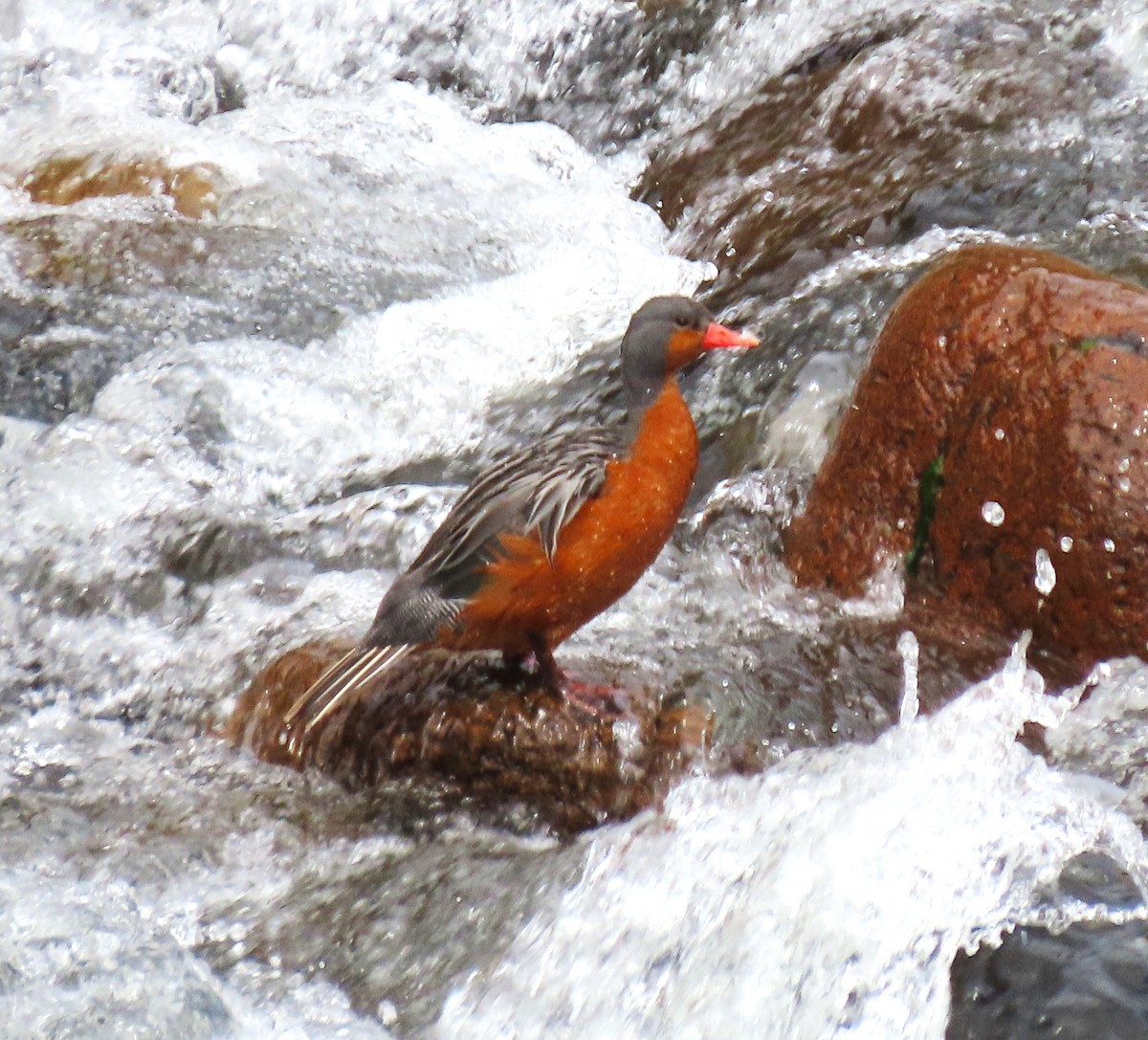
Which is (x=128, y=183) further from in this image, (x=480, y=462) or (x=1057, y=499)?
(x=1057, y=499)

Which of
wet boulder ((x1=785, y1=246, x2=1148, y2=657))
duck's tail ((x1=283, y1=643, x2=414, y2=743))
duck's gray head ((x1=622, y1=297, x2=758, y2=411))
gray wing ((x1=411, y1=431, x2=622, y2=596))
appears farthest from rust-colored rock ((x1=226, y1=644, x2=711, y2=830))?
wet boulder ((x1=785, y1=246, x2=1148, y2=657))

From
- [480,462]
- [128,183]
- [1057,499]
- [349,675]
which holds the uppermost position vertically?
[1057,499]

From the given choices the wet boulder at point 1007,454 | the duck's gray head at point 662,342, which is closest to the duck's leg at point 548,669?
the duck's gray head at point 662,342

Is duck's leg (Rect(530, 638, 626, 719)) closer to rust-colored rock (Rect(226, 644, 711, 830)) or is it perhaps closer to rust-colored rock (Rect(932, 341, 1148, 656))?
rust-colored rock (Rect(226, 644, 711, 830))

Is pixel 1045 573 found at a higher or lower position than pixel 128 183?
higher

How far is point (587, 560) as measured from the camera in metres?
4.26

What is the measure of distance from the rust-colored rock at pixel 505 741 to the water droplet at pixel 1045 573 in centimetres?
111

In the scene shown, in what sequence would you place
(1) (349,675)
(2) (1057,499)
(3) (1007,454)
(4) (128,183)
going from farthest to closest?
(4) (128,183)
(3) (1007,454)
(2) (1057,499)
(1) (349,675)

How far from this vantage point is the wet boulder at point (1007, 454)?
4.53 meters

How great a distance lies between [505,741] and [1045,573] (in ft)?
5.37

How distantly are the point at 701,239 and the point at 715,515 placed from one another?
8.81ft

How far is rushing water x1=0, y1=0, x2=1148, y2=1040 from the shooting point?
151 inches

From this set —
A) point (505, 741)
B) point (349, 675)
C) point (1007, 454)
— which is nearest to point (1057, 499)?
point (1007, 454)

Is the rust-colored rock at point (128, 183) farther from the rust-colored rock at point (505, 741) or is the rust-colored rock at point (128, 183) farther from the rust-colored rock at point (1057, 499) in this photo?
the rust-colored rock at point (1057, 499)
